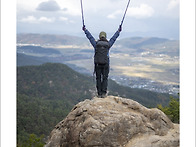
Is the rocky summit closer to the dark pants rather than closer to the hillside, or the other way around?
the dark pants

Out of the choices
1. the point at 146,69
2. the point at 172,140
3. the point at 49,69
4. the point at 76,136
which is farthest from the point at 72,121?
the point at 146,69

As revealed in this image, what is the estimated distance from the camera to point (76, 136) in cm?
738

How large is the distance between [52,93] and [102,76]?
221 feet

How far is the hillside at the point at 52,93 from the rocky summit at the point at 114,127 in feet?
139

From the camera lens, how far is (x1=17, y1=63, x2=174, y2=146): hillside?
51.9m

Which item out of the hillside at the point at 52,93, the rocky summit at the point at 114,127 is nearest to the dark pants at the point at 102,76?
the rocky summit at the point at 114,127

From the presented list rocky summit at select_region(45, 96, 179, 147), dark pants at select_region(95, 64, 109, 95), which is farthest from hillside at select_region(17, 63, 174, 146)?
rocky summit at select_region(45, 96, 179, 147)

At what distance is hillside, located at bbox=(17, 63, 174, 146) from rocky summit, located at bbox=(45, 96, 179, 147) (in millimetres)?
42476

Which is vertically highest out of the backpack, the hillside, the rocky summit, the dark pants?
the backpack

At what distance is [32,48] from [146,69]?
8902 centimetres

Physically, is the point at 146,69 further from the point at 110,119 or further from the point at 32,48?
the point at 110,119

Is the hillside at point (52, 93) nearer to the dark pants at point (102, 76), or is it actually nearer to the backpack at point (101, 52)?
the dark pants at point (102, 76)

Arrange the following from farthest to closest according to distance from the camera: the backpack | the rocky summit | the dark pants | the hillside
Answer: the hillside, the dark pants, the backpack, the rocky summit

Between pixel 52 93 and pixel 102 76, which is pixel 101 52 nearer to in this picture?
pixel 102 76
